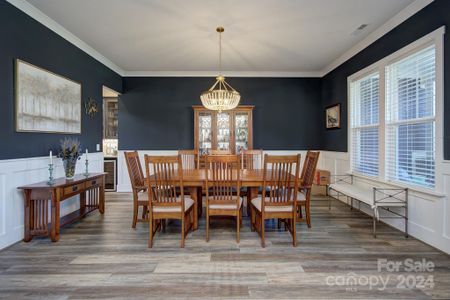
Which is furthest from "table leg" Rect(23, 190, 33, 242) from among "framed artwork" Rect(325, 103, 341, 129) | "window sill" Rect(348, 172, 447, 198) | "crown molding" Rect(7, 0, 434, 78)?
"framed artwork" Rect(325, 103, 341, 129)

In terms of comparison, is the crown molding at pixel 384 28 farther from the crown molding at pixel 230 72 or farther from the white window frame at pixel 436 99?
the white window frame at pixel 436 99

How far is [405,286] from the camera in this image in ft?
6.58

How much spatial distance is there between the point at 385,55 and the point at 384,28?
36 cm

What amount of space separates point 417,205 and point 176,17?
372cm

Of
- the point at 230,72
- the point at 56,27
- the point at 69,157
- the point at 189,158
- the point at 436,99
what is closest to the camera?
the point at 436,99

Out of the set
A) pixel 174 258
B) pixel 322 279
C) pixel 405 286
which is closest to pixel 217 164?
pixel 174 258

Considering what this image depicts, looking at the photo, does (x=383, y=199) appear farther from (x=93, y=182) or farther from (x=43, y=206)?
(x=43, y=206)

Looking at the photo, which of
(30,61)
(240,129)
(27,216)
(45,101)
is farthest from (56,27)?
(240,129)

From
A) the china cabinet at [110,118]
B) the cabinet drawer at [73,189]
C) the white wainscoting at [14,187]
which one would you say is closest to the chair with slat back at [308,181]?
the cabinet drawer at [73,189]

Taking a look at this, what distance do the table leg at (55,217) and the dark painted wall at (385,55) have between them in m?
4.19

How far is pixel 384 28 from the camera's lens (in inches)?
136

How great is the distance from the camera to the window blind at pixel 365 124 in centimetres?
385

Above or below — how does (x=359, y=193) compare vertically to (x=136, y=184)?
below

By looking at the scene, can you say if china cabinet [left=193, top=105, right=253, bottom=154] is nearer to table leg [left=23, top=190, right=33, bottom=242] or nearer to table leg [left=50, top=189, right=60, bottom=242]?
table leg [left=50, top=189, right=60, bottom=242]
